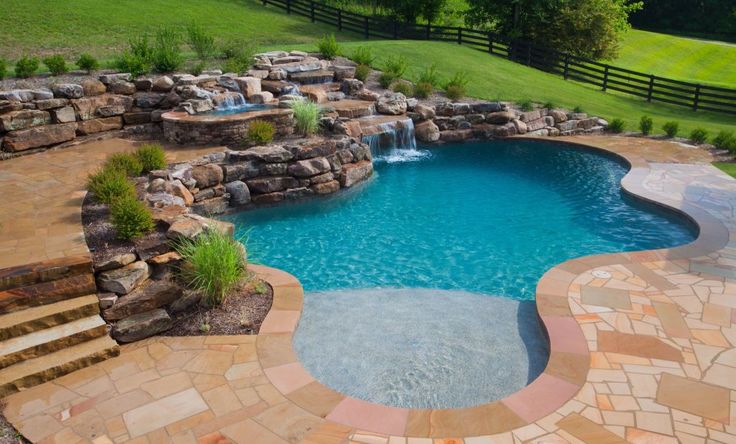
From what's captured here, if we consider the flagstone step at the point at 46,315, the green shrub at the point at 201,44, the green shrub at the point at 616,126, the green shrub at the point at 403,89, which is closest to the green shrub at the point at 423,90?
the green shrub at the point at 403,89

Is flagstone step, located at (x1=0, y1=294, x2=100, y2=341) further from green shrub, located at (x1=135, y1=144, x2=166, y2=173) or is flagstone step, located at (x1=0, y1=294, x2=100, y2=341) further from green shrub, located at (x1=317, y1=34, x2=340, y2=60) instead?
green shrub, located at (x1=317, y1=34, x2=340, y2=60)

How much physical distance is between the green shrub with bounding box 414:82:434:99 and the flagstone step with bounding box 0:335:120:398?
12.2 meters

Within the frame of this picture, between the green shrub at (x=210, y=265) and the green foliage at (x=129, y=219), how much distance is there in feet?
1.90

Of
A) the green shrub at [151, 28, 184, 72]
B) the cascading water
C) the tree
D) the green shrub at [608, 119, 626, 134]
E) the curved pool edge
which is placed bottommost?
the curved pool edge

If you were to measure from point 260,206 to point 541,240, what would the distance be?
530cm

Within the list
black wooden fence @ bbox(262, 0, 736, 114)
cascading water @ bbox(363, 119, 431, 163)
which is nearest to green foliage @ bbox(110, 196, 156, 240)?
cascading water @ bbox(363, 119, 431, 163)

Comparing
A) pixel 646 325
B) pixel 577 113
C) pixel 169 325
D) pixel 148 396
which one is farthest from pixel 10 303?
pixel 577 113

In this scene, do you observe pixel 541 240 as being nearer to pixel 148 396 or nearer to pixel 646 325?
pixel 646 325

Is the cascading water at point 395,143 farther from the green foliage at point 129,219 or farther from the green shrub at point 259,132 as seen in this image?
the green foliage at point 129,219

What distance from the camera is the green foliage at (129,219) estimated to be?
6.76 meters

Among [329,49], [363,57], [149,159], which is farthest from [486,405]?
[329,49]

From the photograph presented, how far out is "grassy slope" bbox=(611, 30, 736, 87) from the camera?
1235 inches

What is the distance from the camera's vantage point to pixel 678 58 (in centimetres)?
3472

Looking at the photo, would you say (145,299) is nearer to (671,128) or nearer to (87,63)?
(87,63)
